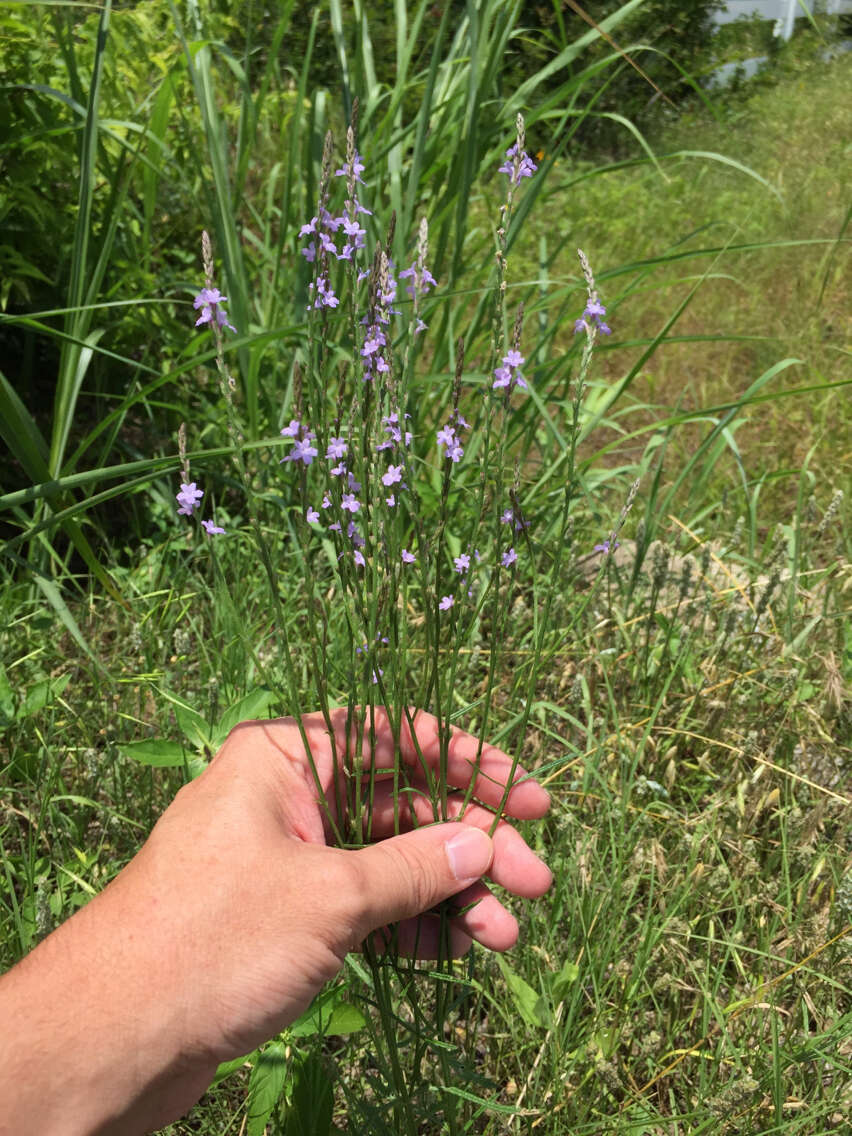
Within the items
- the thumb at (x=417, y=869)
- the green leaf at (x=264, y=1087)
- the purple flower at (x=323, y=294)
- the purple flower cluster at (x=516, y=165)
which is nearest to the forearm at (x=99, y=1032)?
the green leaf at (x=264, y=1087)

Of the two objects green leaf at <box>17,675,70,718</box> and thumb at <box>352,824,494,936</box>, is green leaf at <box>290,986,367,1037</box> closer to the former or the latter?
thumb at <box>352,824,494,936</box>

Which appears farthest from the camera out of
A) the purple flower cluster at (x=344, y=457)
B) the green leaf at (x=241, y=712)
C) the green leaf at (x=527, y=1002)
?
the green leaf at (x=241, y=712)

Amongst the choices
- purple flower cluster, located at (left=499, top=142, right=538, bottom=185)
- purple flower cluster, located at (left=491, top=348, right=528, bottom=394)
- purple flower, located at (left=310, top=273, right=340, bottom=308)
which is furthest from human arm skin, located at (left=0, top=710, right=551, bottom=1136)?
purple flower cluster, located at (left=499, top=142, right=538, bottom=185)

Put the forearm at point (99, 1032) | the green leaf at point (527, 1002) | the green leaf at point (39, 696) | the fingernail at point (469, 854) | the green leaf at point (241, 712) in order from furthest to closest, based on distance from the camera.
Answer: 1. the green leaf at point (39, 696)
2. the green leaf at point (241, 712)
3. the green leaf at point (527, 1002)
4. the fingernail at point (469, 854)
5. the forearm at point (99, 1032)

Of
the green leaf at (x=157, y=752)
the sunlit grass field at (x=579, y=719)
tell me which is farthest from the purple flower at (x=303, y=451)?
the green leaf at (x=157, y=752)

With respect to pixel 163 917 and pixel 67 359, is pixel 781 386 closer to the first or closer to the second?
pixel 67 359

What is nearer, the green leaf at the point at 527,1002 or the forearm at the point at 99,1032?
the forearm at the point at 99,1032

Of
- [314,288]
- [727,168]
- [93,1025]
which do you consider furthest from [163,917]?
[727,168]

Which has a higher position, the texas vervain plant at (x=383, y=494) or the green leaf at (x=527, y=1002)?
the texas vervain plant at (x=383, y=494)

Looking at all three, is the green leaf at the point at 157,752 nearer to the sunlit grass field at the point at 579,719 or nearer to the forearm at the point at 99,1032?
the sunlit grass field at the point at 579,719

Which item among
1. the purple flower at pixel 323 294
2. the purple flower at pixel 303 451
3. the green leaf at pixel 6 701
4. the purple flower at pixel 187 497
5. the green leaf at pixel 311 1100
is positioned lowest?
the green leaf at pixel 311 1100
